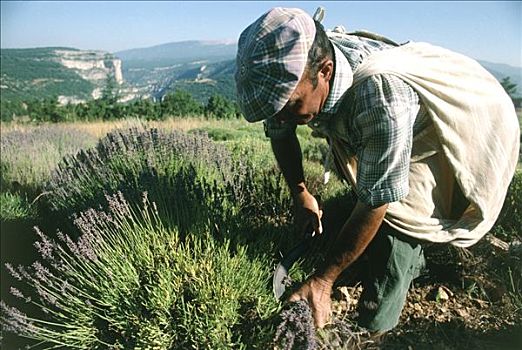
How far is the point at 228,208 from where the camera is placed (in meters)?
2.13

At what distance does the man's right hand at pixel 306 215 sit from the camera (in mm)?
2045

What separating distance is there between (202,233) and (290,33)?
925 mm

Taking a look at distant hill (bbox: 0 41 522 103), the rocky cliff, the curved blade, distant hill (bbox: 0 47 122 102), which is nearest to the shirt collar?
the curved blade

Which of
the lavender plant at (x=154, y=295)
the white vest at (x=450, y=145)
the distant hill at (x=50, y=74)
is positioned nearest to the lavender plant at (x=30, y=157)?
the lavender plant at (x=154, y=295)

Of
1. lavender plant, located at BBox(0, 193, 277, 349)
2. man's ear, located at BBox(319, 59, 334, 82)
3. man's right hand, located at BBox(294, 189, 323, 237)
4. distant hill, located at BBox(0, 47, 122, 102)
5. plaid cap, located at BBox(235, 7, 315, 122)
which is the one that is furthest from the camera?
distant hill, located at BBox(0, 47, 122, 102)

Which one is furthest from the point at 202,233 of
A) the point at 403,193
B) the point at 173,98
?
the point at 173,98

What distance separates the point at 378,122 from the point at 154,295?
1032 millimetres

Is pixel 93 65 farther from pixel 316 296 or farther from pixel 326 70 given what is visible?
pixel 316 296

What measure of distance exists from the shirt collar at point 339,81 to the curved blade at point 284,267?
655 millimetres

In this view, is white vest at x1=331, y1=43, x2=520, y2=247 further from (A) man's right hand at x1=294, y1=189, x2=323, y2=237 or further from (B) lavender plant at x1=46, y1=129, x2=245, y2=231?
(B) lavender plant at x1=46, y1=129, x2=245, y2=231

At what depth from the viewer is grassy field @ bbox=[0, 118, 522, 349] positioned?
Answer: 1.65 m

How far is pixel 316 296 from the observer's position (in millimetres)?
1582

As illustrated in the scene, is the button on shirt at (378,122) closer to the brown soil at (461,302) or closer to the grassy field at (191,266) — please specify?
the grassy field at (191,266)

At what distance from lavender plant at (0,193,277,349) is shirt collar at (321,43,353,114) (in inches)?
27.5
